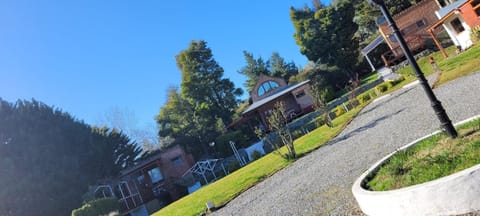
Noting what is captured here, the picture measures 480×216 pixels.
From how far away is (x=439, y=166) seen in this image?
13.7ft

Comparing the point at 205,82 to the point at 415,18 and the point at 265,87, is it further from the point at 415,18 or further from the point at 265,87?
the point at 415,18

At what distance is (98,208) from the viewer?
22.2 meters

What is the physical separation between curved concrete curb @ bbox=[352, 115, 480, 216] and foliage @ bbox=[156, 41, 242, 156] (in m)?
34.2

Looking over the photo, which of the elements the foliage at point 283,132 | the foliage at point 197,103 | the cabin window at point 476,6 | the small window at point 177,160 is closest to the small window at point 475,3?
the cabin window at point 476,6

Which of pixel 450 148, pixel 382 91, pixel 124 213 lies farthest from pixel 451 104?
pixel 124 213

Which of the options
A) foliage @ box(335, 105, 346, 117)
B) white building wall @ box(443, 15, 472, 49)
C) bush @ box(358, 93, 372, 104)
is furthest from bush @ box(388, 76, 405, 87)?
white building wall @ box(443, 15, 472, 49)

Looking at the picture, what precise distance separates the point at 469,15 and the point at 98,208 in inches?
1172

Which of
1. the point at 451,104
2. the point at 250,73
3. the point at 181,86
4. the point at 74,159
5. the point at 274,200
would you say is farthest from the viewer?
the point at 250,73

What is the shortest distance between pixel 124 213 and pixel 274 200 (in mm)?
23459

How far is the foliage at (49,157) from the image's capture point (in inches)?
1084

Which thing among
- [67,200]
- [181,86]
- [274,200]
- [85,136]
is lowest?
[274,200]

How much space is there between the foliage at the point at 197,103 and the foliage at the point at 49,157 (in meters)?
6.79

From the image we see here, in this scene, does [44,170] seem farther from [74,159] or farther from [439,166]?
[439,166]

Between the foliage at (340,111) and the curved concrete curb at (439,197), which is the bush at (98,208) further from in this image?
the curved concrete curb at (439,197)
